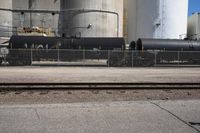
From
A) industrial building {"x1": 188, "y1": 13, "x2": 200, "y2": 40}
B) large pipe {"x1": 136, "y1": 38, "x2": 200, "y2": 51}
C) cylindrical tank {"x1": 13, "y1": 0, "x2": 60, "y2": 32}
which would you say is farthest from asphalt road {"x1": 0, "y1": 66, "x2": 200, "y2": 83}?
industrial building {"x1": 188, "y1": 13, "x2": 200, "y2": 40}

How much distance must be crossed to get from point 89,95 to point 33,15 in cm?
4839

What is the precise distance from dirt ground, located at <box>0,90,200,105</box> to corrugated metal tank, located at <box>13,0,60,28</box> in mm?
47016

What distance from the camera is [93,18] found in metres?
63.4

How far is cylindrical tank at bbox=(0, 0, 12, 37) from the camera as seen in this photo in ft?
201

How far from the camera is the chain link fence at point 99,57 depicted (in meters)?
41.8

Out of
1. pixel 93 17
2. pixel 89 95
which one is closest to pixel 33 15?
pixel 93 17

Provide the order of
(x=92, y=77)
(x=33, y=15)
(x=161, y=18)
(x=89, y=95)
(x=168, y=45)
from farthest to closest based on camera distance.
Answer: (x=161, y=18) < (x=33, y=15) < (x=168, y=45) < (x=92, y=77) < (x=89, y=95)

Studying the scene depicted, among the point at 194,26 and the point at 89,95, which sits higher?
the point at 194,26

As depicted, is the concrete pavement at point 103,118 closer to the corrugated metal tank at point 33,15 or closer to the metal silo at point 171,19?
the corrugated metal tank at point 33,15

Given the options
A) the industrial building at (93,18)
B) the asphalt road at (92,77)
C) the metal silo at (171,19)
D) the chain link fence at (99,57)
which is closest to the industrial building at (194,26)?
the industrial building at (93,18)

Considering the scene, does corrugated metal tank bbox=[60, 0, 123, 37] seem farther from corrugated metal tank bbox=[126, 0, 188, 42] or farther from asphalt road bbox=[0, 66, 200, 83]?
asphalt road bbox=[0, 66, 200, 83]

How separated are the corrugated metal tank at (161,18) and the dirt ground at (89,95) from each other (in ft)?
164

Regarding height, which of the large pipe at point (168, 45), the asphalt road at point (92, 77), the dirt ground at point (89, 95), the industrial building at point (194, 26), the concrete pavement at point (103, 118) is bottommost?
the asphalt road at point (92, 77)

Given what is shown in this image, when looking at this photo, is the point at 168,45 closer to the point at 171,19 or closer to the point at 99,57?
the point at 99,57
